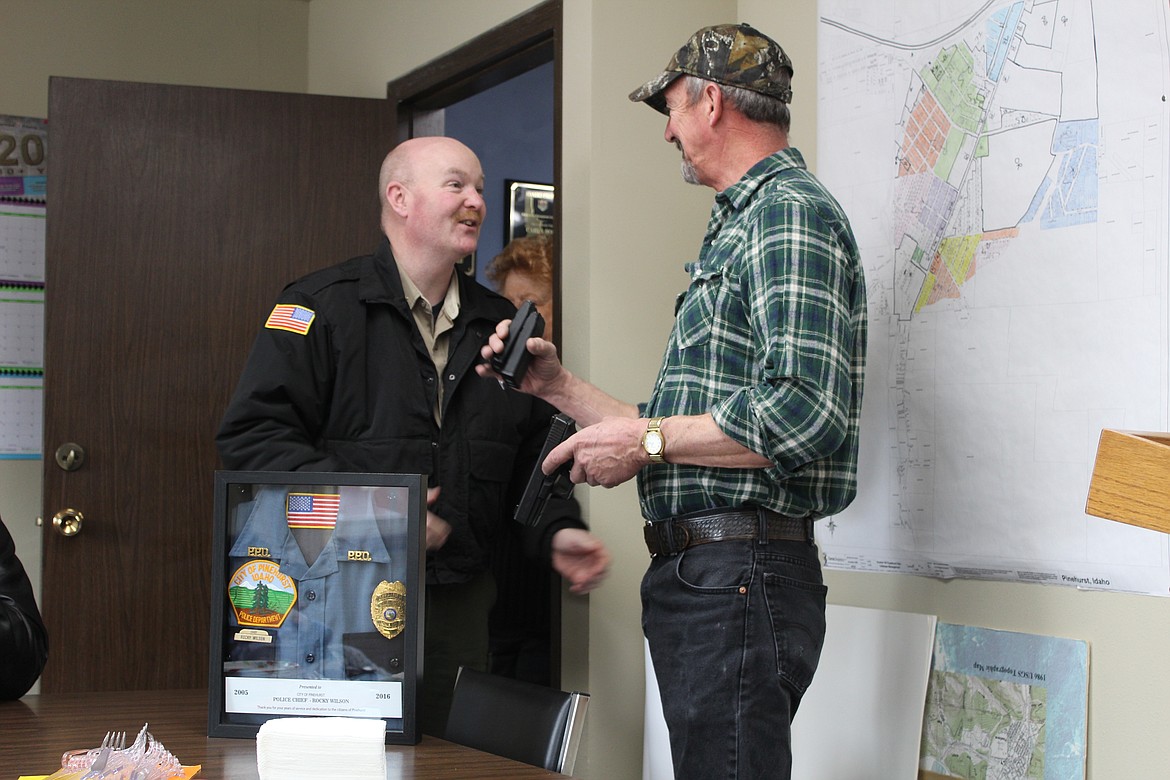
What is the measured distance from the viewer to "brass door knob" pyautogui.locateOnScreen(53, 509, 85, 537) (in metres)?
3.01

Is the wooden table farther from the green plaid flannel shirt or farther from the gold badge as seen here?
the green plaid flannel shirt

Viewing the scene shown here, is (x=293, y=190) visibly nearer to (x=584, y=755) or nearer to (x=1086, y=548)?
(x=584, y=755)

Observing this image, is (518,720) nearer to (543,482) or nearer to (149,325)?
(543,482)

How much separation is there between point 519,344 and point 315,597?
0.57 meters

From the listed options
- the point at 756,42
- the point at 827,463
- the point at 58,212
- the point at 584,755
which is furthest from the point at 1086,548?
the point at 58,212

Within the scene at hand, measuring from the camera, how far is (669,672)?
5.82ft

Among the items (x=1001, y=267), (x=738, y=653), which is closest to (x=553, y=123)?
(x=1001, y=267)

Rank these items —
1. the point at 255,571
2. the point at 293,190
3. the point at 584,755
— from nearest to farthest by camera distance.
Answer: the point at 255,571
the point at 584,755
the point at 293,190

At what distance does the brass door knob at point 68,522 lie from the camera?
3.01 meters

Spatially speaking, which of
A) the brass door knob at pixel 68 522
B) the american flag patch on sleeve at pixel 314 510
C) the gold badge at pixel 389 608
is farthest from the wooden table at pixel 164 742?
the brass door knob at pixel 68 522

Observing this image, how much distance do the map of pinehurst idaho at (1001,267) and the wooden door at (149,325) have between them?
5.28ft

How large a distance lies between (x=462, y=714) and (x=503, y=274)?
77.6 inches

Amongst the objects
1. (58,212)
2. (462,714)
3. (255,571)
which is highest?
(58,212)

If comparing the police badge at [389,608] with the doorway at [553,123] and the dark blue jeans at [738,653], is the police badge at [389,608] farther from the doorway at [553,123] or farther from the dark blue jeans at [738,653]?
the doorway at [553,123]
